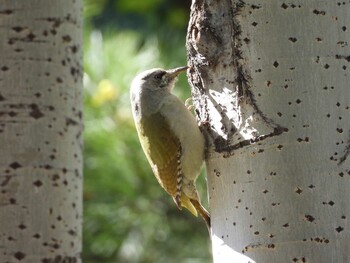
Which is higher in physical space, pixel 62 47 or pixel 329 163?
pixel 62 47

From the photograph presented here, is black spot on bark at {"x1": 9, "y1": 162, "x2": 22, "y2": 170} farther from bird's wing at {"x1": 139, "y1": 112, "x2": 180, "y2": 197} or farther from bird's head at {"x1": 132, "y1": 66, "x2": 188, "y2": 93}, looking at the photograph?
bird's head at {"x1": 132, "y1": 66, "x2": 188, "y2": 93}

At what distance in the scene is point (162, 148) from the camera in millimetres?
2768

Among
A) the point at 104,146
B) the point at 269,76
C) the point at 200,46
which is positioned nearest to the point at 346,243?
the point at 269,76

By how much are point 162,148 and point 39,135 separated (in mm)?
854

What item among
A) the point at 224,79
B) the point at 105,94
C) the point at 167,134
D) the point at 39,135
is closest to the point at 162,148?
the point at 167,134

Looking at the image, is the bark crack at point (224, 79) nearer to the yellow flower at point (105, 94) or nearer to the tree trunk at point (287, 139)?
the tree trunk at point (287, 139)

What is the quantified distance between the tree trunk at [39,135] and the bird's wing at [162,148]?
0.72 metres

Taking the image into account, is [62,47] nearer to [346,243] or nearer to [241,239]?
[241,239]

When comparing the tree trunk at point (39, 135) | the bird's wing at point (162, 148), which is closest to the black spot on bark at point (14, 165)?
the tree trunk at point (39, 135)

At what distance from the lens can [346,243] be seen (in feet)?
6.21

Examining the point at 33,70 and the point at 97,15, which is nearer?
the point at 33,70

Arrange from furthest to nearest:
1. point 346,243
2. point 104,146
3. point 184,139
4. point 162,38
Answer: point 162,38 < point 104,146 < point 184,139 < point 346,243

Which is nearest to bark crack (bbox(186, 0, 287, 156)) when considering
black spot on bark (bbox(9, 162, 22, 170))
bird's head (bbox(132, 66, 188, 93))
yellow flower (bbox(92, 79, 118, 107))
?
black spot on bark (bbox(9, 162, 22, 170))

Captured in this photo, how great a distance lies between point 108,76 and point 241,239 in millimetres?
2060
